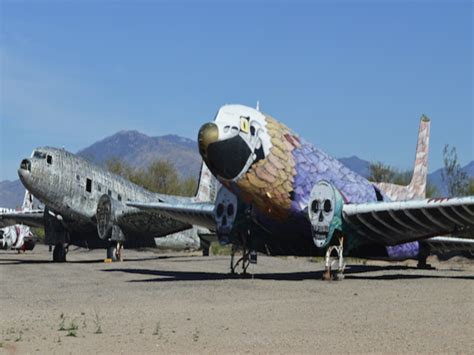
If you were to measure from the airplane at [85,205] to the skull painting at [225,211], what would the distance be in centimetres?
1408

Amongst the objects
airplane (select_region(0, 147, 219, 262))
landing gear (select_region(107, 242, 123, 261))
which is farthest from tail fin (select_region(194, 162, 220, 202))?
landing gear (select_region(107, 242, 123, 261))

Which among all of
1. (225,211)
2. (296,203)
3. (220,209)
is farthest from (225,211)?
(296,203)

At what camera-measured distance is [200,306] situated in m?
18.1

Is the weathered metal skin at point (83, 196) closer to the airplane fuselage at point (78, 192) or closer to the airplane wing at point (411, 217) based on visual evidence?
the airplane fuselage at point (78, 192)

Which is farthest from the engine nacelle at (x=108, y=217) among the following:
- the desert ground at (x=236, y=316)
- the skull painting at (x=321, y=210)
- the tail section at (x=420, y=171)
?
the skull painting at (x=321, y=210)

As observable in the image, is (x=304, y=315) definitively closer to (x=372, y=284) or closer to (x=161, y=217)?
(x=372, y=284)

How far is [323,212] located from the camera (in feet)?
87.2

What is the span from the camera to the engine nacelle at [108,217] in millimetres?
42531

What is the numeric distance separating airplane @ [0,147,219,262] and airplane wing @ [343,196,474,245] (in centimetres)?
1891

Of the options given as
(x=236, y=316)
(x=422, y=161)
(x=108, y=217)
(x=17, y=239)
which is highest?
(x=422, y=161)

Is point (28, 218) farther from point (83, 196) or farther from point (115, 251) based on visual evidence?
point (83, 196)

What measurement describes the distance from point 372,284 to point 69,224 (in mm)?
23131

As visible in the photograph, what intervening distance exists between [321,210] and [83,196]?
19.6 metres

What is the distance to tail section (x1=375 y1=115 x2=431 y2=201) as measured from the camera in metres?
36.6
